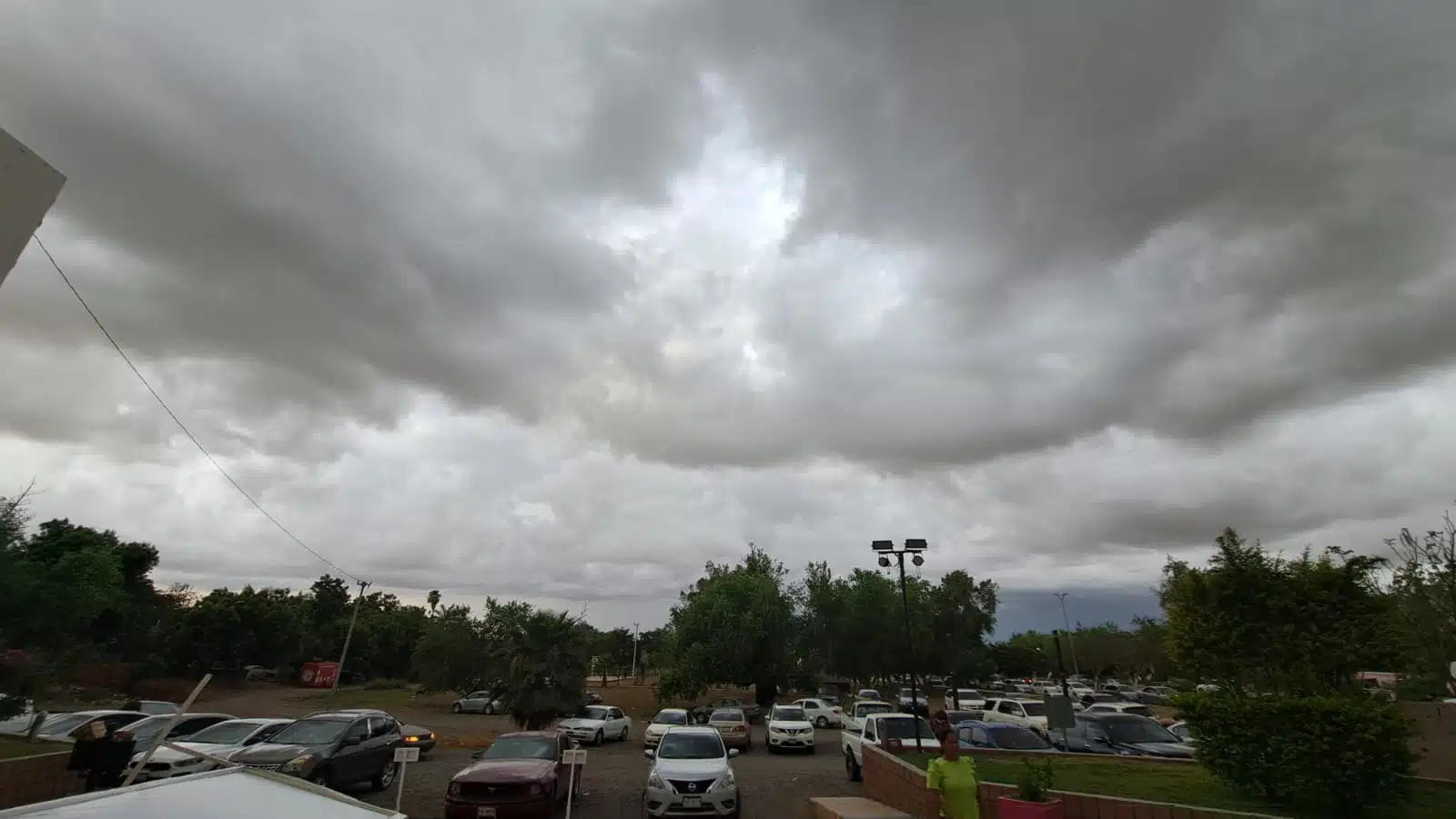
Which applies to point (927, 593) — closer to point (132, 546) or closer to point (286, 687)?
point (286, 687)

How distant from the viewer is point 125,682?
46906 millimetres

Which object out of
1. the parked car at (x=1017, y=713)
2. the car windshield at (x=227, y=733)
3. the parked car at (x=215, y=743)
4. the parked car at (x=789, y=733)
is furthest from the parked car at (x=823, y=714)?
the car windshield at (x=227, y=733)

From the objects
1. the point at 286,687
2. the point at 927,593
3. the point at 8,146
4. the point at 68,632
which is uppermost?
the point at 927,593

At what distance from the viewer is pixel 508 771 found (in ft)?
39.4

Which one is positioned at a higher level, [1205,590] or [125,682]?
[1205,590]

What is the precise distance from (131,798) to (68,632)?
33.4 m

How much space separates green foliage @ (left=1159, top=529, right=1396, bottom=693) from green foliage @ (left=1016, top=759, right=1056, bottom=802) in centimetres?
526

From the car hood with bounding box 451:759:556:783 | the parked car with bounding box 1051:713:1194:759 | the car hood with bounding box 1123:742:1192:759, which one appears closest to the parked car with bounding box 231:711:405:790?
the car hood with bounding box 451:759:556:783

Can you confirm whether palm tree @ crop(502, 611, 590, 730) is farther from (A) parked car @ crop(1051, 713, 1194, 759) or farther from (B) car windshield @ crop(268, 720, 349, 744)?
(A) parked car @ crop(1051, 713, 1194, 759)

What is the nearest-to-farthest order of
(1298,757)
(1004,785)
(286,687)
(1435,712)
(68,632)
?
(1298,757), (1004,785), (1435,712), (68,632), (286,687)

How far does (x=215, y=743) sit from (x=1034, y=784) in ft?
55.6

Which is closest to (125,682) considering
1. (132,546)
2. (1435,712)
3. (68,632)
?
(132,546)

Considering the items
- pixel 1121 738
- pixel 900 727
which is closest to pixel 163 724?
pixel 900 727

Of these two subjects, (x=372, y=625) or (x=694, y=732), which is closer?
(x=694, y=732)
